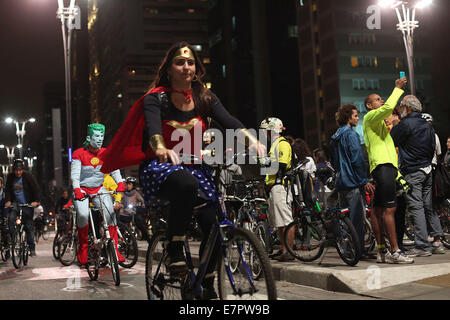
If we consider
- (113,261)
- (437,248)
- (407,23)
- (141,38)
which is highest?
(141,38)

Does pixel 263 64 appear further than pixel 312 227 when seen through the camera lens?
Yes

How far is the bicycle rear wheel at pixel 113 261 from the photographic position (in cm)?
744

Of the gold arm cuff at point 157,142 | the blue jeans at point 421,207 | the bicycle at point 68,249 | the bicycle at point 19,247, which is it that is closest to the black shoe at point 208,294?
the gold arm cuff at point 157,142

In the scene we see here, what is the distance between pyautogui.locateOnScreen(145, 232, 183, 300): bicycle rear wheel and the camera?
466cm

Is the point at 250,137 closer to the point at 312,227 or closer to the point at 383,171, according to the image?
the point at 383,171

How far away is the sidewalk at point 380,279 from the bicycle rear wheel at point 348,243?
0.11 meters

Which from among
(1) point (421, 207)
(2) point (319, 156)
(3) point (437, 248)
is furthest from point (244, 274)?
(2) point (319, 156)

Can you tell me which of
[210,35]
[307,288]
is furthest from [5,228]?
[210,35]

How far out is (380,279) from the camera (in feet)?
20.2

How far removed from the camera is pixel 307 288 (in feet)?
22.0

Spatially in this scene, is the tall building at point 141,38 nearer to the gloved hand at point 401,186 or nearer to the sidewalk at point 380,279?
the gloved hand at point 401,186

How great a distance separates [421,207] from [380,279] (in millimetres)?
2485
